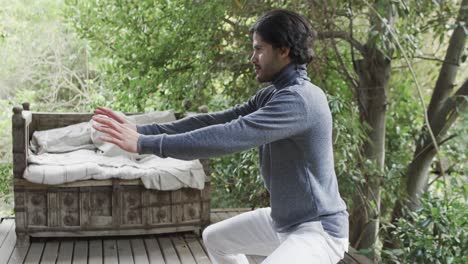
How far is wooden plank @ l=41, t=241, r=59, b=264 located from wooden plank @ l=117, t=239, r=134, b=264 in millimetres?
345

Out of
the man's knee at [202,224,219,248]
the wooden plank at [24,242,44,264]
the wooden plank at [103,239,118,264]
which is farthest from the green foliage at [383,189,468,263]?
the wooden plank at [24,242,44,264]

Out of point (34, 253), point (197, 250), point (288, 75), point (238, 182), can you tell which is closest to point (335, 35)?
point (238, 182)

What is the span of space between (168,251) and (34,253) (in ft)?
2.40

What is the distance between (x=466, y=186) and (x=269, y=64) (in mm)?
2002

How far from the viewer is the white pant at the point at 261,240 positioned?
A: 1839mm

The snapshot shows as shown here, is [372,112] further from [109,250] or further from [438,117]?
[109,250]

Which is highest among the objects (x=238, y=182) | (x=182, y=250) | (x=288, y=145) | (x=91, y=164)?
(x=288, y=145)

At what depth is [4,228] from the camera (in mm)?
3990

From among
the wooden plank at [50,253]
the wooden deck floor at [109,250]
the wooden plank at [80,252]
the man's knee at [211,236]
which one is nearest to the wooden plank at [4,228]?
the wooden deck floor at [109,250]

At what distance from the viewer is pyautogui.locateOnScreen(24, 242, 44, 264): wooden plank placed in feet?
11.2

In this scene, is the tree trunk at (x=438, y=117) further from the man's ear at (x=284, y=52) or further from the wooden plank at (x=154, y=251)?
the man's ear at (x=284, y=52)

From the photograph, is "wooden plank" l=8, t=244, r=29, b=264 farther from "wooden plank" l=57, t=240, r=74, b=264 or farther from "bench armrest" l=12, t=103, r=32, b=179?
"bench armrest" l=12, t=103, r=32, b=179

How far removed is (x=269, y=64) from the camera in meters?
1.95

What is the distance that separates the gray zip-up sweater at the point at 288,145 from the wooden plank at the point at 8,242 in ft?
6.03
